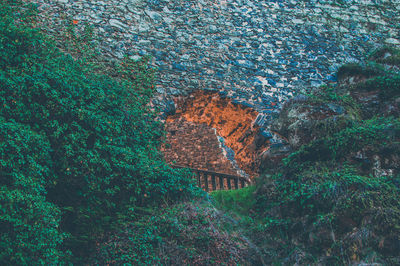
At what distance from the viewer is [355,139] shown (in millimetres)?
4484

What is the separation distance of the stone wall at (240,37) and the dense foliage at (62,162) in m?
1.69

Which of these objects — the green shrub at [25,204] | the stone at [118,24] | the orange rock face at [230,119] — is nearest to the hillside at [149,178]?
the green shrub at [25,204]

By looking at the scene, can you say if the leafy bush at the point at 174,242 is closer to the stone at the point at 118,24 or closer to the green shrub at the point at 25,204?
the green shrub at the point at 25,204

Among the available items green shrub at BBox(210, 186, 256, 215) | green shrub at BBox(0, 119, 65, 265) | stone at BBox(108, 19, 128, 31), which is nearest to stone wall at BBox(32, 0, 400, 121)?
stone at BBox(108, 19, 128, 31)

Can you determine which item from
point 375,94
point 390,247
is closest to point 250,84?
point 375,94

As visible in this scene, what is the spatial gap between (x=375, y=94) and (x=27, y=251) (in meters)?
5.59

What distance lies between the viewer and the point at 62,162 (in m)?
3.59

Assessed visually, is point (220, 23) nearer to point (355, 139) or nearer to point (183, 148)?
point (355, 139)

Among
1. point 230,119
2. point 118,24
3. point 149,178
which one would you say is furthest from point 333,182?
point 118,24

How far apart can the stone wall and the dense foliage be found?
1.69 meters

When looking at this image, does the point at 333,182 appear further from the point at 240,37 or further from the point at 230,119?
the point at 240,37

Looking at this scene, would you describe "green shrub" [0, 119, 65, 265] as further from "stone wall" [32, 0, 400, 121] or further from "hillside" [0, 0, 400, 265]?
"stone wall" [32, 0, 400, 121]

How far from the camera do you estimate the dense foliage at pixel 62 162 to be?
293 centimetres

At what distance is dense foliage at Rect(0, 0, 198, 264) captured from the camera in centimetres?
293
